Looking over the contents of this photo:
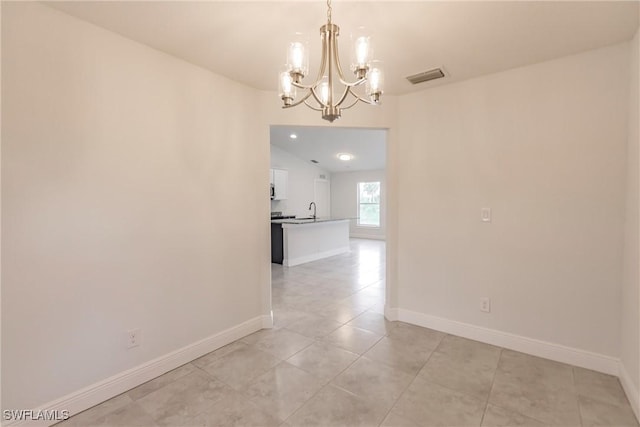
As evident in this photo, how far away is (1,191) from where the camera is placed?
62.4 inches

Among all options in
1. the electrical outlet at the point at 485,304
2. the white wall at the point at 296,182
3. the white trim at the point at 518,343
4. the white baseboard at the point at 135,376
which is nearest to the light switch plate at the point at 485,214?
the electrical outlet at the point at 485,304

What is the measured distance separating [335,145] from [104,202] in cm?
689

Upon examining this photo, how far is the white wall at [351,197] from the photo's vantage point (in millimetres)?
10445

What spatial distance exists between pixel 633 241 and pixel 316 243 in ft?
17.8

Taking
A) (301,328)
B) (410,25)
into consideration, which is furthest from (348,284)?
(410,25)

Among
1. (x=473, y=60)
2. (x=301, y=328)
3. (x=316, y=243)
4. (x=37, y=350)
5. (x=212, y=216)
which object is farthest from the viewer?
(x=316, y=243)

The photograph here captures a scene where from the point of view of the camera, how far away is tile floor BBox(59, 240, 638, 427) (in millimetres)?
1800

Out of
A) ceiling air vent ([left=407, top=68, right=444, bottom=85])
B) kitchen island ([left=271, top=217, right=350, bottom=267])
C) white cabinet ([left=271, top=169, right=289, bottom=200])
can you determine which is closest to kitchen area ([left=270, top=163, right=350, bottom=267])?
kitchen island ([left=271, top=217, right=350, bottom=267])

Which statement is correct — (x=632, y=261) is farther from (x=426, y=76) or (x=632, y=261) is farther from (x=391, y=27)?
(x=391, y=27)

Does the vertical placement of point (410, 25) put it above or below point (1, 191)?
above

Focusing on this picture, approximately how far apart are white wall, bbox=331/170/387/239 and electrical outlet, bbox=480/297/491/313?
7.55 metres

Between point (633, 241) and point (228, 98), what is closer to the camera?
point (633, 241)

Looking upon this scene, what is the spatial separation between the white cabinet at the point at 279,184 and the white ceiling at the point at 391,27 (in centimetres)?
605

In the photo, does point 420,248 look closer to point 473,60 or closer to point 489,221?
point 489,221
